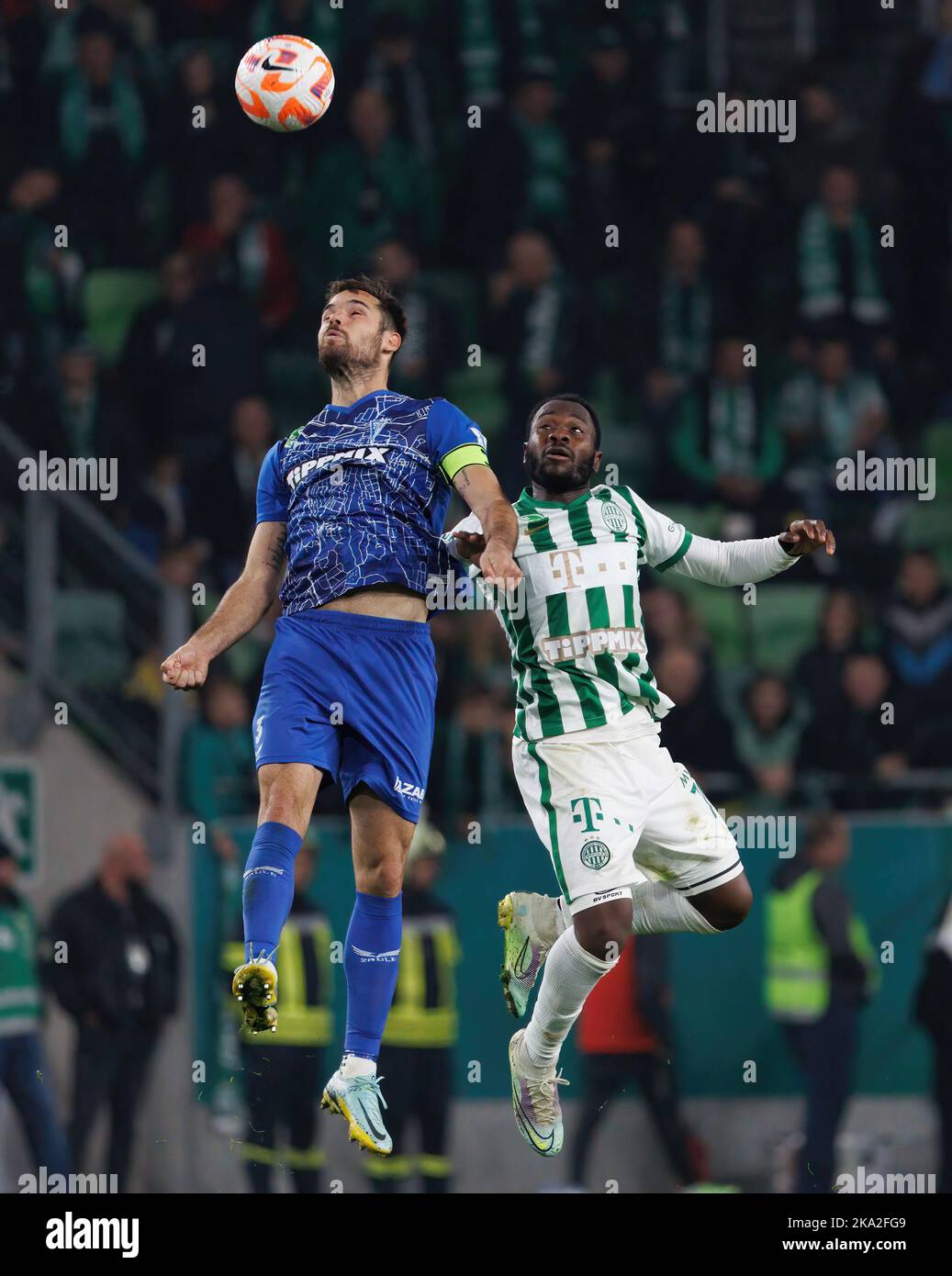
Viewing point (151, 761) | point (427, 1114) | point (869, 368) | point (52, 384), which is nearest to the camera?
point (427, 1114)

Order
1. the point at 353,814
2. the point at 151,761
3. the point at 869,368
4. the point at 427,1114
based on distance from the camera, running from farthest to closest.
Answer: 1. the point at 869,368
2. the point at 151,761
3. the point at 427,1114
4. the point at 353,814

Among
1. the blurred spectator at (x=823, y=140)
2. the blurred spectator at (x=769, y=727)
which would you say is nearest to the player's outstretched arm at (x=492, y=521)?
the blurred spectator at (x=769, y=727)

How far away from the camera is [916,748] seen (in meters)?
10.8

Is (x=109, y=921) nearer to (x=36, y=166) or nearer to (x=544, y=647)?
(x=544, y=647)

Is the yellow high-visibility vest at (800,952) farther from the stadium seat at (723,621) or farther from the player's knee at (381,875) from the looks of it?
the player's knee at (381,875)

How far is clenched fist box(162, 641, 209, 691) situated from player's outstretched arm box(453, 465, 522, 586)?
36.4 inches

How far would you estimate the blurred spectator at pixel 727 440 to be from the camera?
37.8ft

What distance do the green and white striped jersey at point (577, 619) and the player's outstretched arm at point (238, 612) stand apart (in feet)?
2.17

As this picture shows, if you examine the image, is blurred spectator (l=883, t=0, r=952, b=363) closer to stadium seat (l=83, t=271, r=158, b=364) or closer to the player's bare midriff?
stadium seat (l=83, t=271, r=158, b=364)

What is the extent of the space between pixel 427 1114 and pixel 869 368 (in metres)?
5.35

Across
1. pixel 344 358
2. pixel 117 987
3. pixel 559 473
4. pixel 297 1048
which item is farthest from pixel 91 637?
pixel 559 473

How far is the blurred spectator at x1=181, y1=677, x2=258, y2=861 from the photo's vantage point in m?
10.2

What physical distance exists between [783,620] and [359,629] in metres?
5.23

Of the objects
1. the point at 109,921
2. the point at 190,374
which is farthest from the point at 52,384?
the point at 109,921
